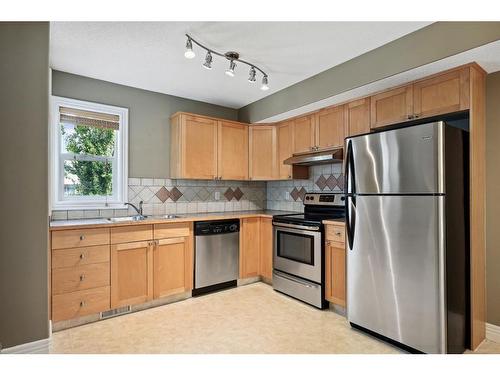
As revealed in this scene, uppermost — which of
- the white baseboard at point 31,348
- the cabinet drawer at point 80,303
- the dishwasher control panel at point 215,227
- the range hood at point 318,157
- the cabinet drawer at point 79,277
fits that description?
the range hood at point 318,157

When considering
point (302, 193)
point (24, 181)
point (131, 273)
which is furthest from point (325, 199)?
point (24, 181)

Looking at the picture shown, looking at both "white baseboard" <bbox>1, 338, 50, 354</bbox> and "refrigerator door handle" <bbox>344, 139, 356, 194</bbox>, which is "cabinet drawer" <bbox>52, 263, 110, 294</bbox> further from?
"refrigerator door handle" <bbox>344, 139, 356, 194</bbox>

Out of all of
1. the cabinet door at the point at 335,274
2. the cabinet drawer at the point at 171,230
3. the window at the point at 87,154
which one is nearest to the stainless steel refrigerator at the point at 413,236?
the cabinet door at the point at 335,274

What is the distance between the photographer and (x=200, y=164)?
3.79m

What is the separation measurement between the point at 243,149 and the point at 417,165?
2454 mm

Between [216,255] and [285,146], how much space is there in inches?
65.7

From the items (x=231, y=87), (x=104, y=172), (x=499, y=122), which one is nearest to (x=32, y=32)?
(x=104, y=172)

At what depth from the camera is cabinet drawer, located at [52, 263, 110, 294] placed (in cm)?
259

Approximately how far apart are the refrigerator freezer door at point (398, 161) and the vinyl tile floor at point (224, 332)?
124cm

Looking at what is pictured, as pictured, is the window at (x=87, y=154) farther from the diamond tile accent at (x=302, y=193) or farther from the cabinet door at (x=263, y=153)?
the diamond tile accent at (x=302, y=193)

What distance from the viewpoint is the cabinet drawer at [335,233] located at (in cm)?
289

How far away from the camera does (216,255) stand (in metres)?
3.56

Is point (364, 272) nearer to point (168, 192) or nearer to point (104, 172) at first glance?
point (168, 192)

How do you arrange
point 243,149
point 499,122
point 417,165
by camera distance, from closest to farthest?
point 417,165, point 499,122, point 243,149
